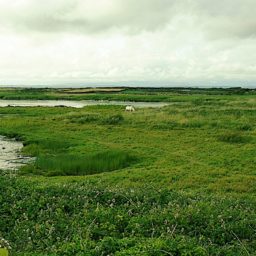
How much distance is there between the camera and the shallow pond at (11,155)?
25673 millimetres

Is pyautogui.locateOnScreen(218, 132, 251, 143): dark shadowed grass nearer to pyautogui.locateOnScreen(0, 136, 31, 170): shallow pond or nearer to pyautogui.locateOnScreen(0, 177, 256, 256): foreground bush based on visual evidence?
pyautogui.locateOnScreen(0, 136, 31, 170): shallow pond

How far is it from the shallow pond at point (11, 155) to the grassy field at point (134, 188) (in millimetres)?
1068

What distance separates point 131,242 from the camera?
8.22 m

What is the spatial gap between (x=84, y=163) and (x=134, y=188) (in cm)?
1009

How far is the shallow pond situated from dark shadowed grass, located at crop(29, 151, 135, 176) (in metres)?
1.48

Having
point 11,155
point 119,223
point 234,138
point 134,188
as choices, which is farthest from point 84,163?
point 119,223

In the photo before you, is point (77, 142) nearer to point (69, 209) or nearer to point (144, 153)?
point (144, 153)

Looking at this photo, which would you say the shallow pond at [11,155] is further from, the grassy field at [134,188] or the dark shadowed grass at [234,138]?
the dark shadowed grass at [234,138]

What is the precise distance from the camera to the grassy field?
924 centimetres

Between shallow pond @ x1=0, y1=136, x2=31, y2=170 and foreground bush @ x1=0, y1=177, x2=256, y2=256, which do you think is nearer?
foreground bush @ x1=0, y1=177, x2=256, y2=256

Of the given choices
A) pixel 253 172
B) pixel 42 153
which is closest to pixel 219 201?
pixel 253 172

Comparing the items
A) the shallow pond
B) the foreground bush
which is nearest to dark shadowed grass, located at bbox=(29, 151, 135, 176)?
the shallow pond

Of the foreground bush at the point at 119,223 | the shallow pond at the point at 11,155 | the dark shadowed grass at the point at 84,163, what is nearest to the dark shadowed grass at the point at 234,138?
the dark shadowed grass at the point at 84,163

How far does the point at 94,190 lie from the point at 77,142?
2062 centimetres
